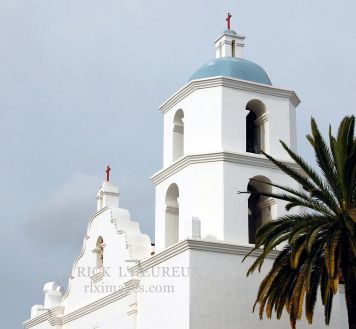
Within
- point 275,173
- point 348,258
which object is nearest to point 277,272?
point 348,258

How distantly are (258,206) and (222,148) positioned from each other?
2217 mm

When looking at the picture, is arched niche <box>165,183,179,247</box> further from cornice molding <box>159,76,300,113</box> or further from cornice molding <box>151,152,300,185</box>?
cornice molding <box>159,76,300,113</box>

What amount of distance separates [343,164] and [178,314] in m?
5.83

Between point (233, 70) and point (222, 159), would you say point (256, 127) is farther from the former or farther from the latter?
point (222, 159)

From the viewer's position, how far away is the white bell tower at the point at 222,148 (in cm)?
2323

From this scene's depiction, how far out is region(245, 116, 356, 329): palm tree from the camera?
62.1ft

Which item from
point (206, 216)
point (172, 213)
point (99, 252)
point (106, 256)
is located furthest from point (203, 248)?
point (99, 252)

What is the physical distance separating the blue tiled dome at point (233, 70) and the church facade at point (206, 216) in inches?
1.3

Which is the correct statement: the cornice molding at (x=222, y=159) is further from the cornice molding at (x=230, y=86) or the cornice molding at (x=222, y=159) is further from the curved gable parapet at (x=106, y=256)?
the curved gable parapet at (x=106, y=256)

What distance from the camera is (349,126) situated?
1973 centimetres

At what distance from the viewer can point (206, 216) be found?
2314 centimetres

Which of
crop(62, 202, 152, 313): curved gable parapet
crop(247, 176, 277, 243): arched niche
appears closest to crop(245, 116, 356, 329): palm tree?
crop(247, 176, 277, 243): arched niche

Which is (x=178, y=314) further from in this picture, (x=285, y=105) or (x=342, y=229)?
(x=285, y=105)

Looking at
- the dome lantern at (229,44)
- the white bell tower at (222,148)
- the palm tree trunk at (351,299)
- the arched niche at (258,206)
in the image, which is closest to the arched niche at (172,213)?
the white bell tower at (222,148)
